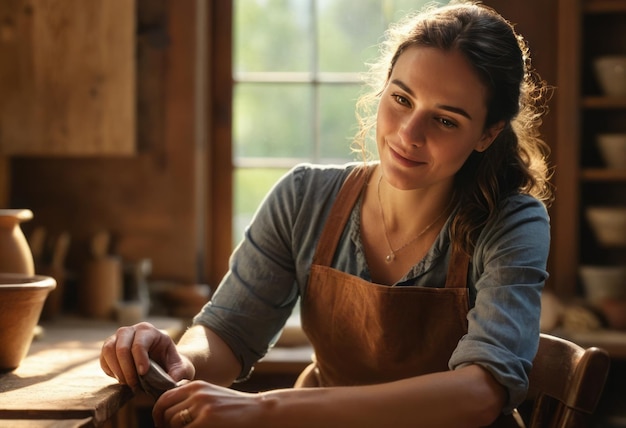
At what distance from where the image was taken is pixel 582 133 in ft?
11.2

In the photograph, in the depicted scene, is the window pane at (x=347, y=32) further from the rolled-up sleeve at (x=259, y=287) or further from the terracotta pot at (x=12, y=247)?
the terracotta pot at (x=12, y=247)

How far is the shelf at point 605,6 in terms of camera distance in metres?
3.23

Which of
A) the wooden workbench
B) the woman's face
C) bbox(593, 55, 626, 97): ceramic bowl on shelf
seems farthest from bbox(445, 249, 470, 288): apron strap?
bbox(593, 55, 626, 97): ceramic bowl on shelf

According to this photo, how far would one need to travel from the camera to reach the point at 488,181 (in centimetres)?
190

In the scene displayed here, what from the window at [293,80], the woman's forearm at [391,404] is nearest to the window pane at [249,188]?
the window at [293,80]

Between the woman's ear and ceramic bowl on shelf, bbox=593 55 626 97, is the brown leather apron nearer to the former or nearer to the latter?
the woman's ear

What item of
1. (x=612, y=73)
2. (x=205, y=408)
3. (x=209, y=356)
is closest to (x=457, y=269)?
(x=209, y=356)

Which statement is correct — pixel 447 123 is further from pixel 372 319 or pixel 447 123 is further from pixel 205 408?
pixel 205 408

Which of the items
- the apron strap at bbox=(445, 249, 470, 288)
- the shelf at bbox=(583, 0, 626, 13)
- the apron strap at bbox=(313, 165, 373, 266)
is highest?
the shelf at bbox=(583, 0, 626, 13)

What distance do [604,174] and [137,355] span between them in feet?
7.19

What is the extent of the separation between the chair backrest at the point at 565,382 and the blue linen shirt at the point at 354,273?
2.4 inches

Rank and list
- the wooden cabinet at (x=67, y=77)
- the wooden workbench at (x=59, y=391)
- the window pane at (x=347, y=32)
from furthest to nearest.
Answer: the window pane at (x=347, y=32)
the wooden cabinet at (x=67, y=77)
the wooden workbench at (x=59, y=391)

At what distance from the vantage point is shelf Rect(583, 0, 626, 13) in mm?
3229

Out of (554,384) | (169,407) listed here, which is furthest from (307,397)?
(554,384)
